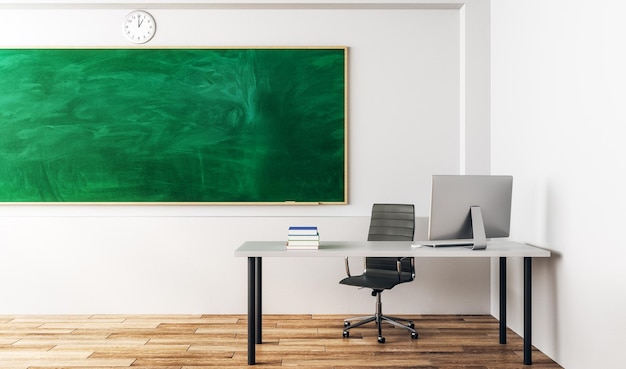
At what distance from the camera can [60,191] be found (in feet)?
16.0

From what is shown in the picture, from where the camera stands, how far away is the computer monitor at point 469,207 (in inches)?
141

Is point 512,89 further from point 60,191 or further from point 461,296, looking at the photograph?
point 60,191

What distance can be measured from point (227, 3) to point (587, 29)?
294 centimetres

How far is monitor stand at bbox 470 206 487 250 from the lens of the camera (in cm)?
360

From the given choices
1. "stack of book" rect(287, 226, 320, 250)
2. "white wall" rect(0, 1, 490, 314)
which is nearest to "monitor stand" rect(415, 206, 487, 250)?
"stack of book" rect(287, 226, 320, 250)

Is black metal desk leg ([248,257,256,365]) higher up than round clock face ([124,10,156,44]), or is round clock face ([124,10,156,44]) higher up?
round clock face ([124,10,156,44])

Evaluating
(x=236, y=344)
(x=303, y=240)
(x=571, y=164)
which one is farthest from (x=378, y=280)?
(x=571, y=164)

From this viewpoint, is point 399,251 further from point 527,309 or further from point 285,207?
point 285,207

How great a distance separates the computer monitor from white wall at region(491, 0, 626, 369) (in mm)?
316

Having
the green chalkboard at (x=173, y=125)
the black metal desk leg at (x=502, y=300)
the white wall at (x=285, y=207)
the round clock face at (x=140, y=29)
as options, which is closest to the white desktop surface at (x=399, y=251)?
the black metal desk leg at (x=502, y=300)

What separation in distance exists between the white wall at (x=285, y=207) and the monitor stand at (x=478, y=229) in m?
1.26

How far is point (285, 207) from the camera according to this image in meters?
4.95

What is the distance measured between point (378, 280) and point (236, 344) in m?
1.17

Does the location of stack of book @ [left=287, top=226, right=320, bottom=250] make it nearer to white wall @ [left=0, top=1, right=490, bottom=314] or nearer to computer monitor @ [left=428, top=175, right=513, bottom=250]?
computer monitor @ [left=428, top=175, right=513, bottom=250]
